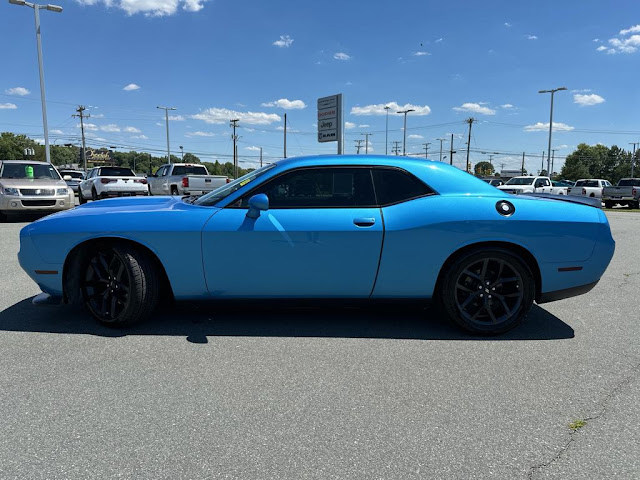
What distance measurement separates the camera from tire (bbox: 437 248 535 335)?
3.57 meters

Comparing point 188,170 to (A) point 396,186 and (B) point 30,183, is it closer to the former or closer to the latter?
(B) point 30,183

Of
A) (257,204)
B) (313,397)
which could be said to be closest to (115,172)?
(257,204)

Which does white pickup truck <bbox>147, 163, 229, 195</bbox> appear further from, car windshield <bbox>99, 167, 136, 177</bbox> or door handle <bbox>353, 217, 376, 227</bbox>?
door handle <bbox>353, 217, 376, 227</bbox>

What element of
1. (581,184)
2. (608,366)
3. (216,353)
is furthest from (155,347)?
(581,184)

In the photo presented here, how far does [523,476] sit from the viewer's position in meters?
1.95

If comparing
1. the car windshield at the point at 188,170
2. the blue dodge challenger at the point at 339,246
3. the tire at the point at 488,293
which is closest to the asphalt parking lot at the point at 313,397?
the tire at the point at 488,293

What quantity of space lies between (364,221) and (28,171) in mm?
12363

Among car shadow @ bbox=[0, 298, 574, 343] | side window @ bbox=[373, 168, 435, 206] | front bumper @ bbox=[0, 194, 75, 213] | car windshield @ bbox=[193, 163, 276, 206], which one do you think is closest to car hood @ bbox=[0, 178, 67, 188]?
front bumper @ bbox=[0, 194, 75, 213]

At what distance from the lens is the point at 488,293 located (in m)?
3.62

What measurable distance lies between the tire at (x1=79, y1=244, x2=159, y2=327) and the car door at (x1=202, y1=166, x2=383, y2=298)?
0.50 meters

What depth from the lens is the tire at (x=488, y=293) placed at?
3.57 m

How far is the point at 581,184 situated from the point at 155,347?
32.0 m

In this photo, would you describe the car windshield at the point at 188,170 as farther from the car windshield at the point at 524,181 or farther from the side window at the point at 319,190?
the car windshield at the point at 524,181

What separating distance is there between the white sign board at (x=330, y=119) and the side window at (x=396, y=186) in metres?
16.6
